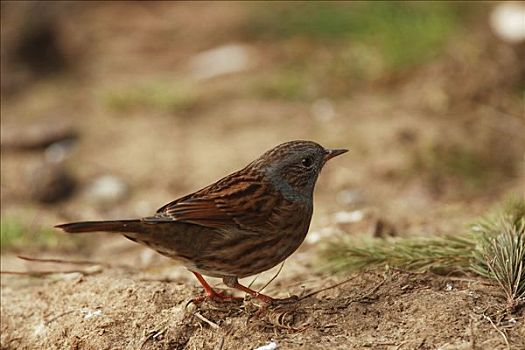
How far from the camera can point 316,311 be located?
5.02 m

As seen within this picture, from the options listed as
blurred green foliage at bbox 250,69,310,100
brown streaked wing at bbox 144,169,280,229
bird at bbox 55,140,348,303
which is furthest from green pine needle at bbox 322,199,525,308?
blurred green foliage at bbox 250,69,310,100

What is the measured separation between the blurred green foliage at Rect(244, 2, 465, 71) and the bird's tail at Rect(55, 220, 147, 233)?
629 cm

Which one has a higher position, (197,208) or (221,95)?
(197,208)

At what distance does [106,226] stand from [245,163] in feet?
14.5

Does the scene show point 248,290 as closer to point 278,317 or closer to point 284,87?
point 278,317

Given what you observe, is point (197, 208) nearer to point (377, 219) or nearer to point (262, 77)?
point (377, 219)

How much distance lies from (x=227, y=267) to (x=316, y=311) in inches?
21.9

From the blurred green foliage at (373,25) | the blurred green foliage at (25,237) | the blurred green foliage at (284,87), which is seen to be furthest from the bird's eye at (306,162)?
the blurred green foliage at (373,25)

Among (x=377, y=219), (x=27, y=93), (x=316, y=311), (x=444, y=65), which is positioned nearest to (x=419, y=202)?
(x=377, y=219)

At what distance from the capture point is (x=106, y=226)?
4688 mm

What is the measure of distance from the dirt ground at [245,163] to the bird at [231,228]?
245mm

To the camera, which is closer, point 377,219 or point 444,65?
point 377,219

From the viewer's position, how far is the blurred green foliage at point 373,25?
34.7ft

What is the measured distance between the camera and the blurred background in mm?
8336
